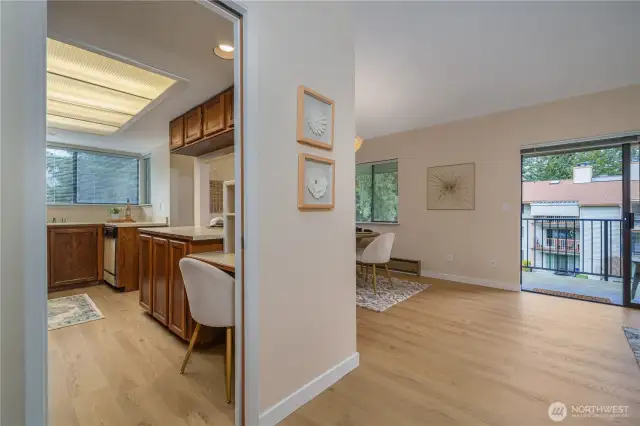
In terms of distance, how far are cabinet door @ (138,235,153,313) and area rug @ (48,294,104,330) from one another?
479 mm

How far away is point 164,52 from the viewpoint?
2053mm

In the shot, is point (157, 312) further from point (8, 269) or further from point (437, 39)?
point (437, 39)

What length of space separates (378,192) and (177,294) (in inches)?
163

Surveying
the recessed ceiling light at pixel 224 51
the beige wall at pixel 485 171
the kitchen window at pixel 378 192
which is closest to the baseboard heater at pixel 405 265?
the beige wall at pixel 485 171

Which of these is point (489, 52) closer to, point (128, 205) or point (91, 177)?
point (128, 205)

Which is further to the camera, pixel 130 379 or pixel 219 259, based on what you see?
pixel 219 259

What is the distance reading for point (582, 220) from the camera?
14.6 feet

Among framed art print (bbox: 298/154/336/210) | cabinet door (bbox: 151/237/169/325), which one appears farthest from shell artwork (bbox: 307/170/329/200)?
cabinet door (bbox: 151/237/169/325)

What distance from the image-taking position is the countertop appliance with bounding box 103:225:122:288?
384 cm

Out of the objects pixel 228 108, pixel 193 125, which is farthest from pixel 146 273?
pixel 228 108

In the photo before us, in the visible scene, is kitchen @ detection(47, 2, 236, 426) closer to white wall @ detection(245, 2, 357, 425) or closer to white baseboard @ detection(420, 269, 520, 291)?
white wall @ detection(245, 2, 357, 425)

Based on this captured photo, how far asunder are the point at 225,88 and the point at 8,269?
2.30 metres

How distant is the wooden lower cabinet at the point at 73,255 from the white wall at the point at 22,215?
4096 millimetres

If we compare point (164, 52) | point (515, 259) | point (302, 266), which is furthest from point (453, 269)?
point (164, 52)
